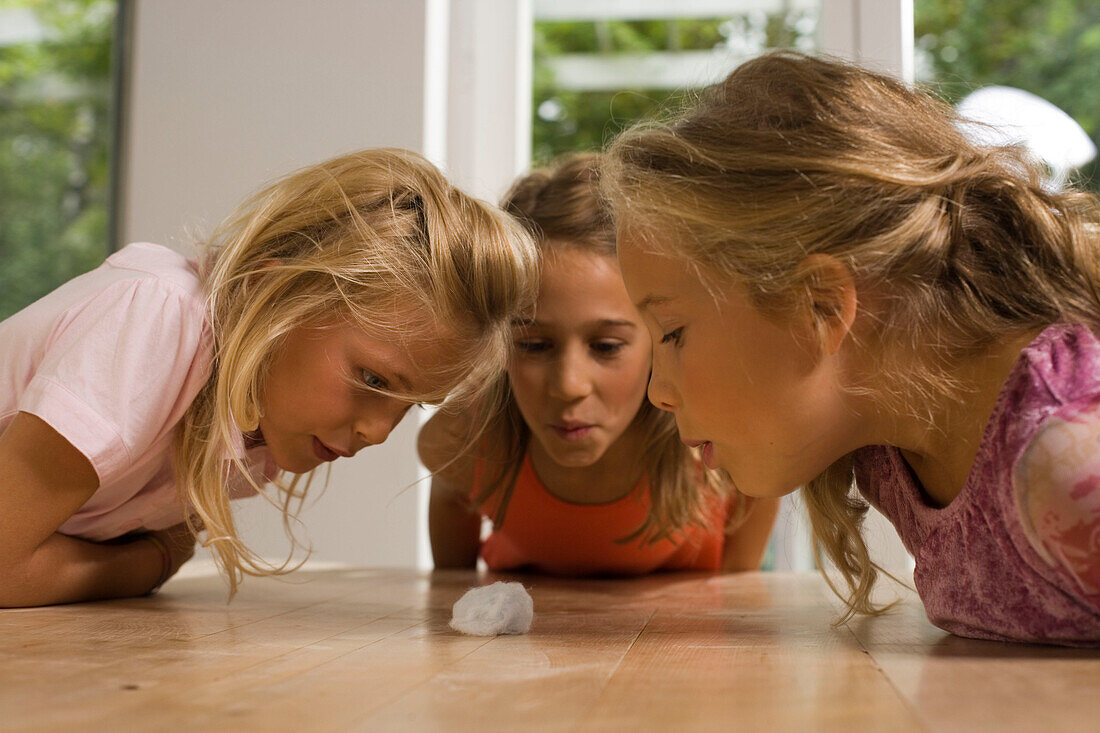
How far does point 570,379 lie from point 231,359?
1.54 ft

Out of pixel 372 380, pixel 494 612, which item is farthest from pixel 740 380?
pixel 372 380

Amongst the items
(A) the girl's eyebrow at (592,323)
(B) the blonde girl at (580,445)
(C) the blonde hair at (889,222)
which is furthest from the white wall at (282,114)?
(C) the blonde hair at (889,222)

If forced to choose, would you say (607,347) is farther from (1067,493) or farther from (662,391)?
(1067,493)

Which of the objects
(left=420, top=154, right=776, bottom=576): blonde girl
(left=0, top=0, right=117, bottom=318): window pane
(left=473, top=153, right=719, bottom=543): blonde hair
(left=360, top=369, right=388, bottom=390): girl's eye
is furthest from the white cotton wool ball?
(left=0, top=0, right=117, bottom=318): window pane

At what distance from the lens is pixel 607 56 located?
2564mm

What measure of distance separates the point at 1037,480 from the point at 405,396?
2.30ft

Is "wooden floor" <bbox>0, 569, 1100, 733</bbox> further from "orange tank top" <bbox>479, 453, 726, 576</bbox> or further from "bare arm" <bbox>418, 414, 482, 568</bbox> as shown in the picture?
"bare arm" <bbox>418, 414, 482, 568</bbox>

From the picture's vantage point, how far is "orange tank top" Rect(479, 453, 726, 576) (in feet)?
5.51

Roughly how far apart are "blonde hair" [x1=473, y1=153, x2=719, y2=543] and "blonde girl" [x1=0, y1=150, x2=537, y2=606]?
19cm

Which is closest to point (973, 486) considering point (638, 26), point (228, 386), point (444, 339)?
point (444, 339)

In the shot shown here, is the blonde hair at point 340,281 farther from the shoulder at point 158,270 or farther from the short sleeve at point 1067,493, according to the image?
the short sleeve at point 1067,493

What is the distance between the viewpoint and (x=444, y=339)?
4.07ft

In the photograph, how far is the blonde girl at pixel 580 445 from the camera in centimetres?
146

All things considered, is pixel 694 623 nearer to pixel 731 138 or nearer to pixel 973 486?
pixel 973 486
